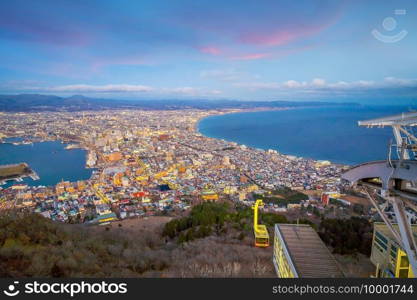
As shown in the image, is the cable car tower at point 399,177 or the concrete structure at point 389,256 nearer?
the cable car tower at point 399,177

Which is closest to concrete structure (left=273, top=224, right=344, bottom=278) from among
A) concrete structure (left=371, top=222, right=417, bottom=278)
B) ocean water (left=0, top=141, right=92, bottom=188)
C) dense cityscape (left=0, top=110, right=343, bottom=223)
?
concrete structure (left=371, top=222, right=417, bottom=278)

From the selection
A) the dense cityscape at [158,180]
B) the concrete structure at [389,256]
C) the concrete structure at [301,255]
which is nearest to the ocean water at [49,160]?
the dense cityscape at [158,180]

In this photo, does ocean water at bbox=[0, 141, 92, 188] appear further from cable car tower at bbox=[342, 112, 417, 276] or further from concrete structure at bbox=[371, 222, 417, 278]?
cable car tower at bbox=[342, 112, 417, 276]

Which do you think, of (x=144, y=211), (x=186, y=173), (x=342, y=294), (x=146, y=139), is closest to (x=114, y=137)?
(x=146, y=139)

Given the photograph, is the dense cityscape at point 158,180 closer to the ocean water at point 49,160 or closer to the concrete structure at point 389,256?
the ocean water at point 49,160

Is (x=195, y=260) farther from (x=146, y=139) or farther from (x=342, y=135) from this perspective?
(x=342, y=135)

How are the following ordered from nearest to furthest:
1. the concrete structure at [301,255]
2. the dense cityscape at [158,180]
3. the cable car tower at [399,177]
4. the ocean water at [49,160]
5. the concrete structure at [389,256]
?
the cable car tower at [399,177]
the concrete structure at [301,255]
the concrete structure at [389,256]
the dense cityscape at [158,180]
the ocean water at [49,160]
